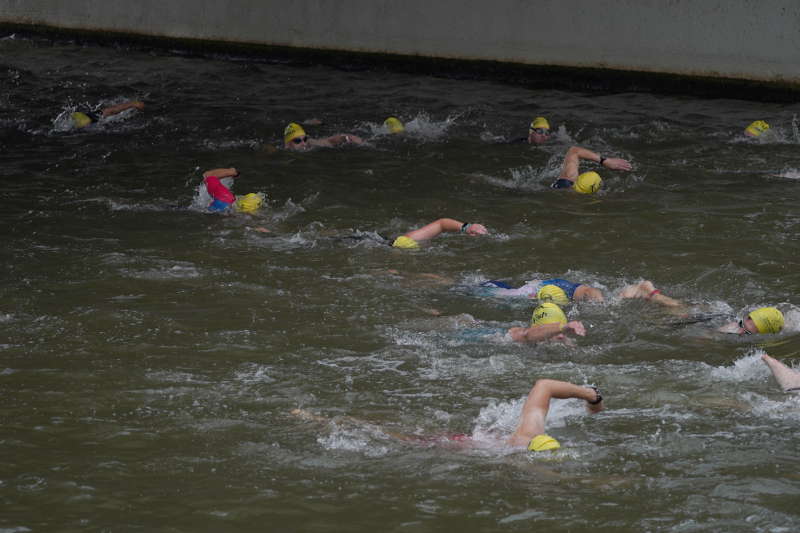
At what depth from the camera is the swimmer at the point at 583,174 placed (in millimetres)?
13891

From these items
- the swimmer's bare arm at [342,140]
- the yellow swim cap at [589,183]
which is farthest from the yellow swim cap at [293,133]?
the yellow swim cap at [589,183]

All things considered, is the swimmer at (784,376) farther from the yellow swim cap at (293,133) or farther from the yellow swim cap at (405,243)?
the yellow swim cap at (293,133)

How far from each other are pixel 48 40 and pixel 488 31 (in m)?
13.7

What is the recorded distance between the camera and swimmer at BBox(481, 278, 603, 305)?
9805 mm

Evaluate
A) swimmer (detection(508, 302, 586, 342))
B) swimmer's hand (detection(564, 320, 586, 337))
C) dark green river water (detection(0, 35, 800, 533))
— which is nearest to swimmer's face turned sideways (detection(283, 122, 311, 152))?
dark green river water (detection(0, 35, 800, 533))

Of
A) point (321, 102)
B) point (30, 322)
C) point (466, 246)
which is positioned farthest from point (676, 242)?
point (321, 102)

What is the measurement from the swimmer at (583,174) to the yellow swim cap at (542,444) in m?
7.58

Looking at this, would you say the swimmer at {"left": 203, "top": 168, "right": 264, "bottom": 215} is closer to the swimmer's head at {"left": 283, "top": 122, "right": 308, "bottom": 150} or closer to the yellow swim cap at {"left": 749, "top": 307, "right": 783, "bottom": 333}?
the swimmer's head at {"left": 283, "top": 122, "right": 308, "bottom": 150}

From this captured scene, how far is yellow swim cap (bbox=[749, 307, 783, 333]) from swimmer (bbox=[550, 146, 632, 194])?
5.13m

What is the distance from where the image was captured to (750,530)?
562cm

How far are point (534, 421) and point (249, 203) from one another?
23.8 ft

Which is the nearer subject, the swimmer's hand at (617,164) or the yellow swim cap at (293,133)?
the swimmer's hand at (617,164)

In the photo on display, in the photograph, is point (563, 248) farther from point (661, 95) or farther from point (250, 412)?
point (661, 95)

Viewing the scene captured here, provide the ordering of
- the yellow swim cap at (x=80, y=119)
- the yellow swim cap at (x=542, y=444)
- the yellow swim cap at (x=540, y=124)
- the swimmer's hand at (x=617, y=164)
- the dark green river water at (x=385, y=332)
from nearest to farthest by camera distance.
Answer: the dark green river water at (x=385, y=332) < the yellow swim cap at (x=542, y=444) < the swimmer's hand at (x=617, y=164) < the yellow swim cap at (x=540, y=124) < the yellow swim cap at (x=80, y=119)
